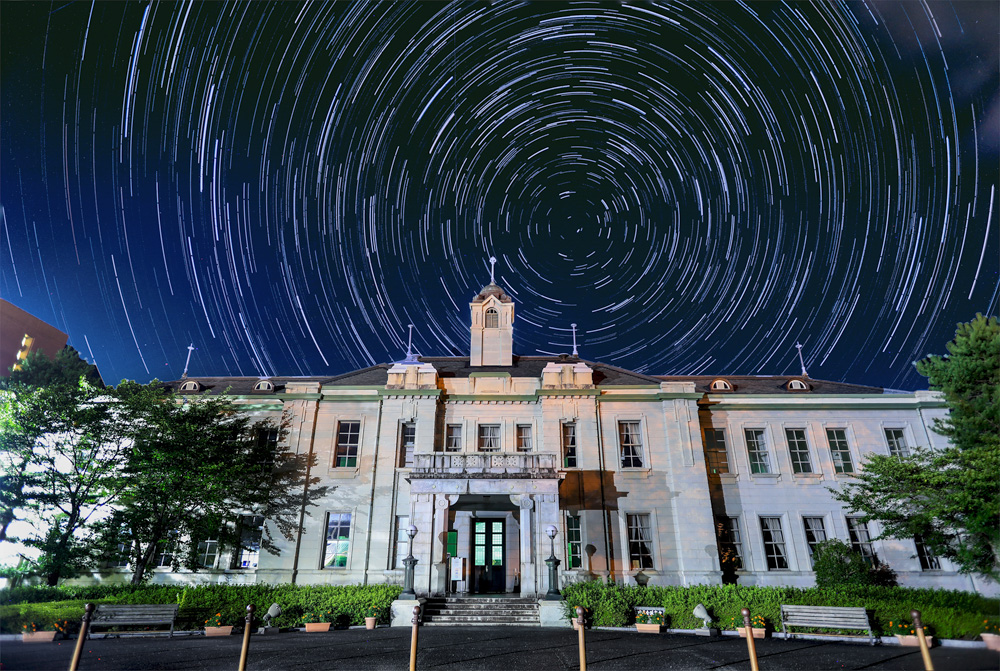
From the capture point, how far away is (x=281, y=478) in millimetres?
25969

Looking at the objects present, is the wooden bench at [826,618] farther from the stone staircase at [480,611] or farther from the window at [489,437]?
the window at [489,437]

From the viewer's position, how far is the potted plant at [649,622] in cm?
1781

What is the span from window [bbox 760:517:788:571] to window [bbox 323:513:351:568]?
21.6 meters

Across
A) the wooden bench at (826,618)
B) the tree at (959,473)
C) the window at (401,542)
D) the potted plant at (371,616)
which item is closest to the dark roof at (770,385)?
the tree at (959,473)

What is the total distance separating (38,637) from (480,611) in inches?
575

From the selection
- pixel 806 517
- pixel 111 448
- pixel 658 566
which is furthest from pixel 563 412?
pixel 111 448

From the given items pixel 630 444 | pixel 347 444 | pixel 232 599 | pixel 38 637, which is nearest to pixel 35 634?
pixel 38 637

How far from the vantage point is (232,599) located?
736 inches

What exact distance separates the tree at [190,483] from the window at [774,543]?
77.1ft

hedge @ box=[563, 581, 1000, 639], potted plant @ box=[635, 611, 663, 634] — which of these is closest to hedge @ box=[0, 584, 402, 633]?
hedge @ box=[563, 581, 1000, 639]

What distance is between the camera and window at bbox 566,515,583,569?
24.3 metres

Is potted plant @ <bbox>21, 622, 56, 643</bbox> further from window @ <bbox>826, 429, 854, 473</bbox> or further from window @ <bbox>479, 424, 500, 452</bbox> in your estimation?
window @ <bbox>826, 429, 854, 473</bbox>

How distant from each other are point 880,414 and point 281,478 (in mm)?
33409

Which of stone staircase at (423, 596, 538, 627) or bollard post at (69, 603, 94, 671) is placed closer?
bollard post at (69, 603, 94, 671)
